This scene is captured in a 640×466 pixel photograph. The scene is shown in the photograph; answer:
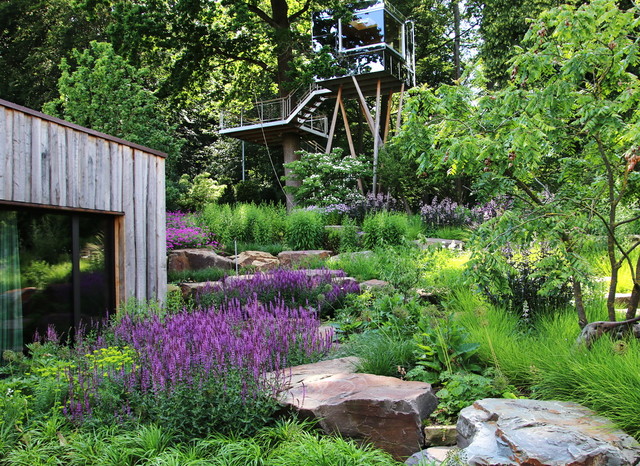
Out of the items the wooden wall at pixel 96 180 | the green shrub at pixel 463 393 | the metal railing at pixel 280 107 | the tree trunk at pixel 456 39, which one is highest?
the tree trunk at pixel 456 39

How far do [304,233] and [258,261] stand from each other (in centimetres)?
202

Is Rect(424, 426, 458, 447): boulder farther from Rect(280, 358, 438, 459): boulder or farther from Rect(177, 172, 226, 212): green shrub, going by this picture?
Rect(177, 172, 226, 212): green shrub

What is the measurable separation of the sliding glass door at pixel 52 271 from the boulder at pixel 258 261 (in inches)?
168

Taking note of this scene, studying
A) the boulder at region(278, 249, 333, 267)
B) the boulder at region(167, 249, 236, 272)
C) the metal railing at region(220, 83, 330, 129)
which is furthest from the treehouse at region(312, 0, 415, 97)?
the boulder at region(167, 249, 236, 272)

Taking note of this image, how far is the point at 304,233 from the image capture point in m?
12.4

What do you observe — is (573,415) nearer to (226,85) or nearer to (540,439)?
(540,439)

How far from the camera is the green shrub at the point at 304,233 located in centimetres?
1233

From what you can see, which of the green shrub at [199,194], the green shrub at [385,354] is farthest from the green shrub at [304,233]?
the green shrub at [199,194]

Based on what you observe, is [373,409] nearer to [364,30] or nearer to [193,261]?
[193,261]

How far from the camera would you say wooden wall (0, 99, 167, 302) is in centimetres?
479

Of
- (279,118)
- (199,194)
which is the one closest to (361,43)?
(279,118)

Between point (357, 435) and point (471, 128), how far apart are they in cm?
249

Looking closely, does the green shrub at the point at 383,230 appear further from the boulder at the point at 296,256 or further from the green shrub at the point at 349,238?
the boulder at the point at 296,256

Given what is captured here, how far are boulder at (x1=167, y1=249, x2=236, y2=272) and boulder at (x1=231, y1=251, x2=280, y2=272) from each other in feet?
0.93
